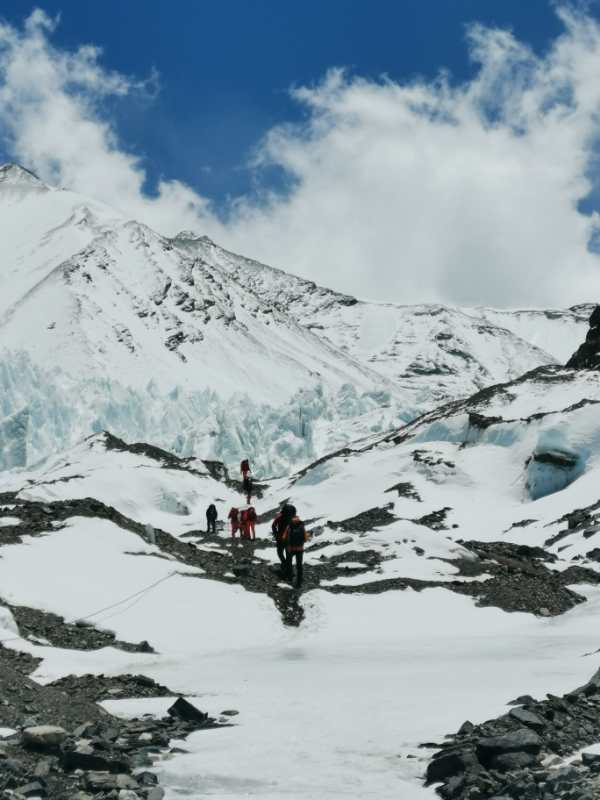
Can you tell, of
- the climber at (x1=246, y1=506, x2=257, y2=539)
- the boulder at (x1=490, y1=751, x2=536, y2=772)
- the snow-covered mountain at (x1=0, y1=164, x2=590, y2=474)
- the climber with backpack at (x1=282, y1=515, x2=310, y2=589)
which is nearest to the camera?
the boulder at (x1=490, y1=751, x2=536, y2=772)

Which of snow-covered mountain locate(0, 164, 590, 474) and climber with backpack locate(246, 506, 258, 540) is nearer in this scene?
climber with backpack locate(246, 506, 258, 540)

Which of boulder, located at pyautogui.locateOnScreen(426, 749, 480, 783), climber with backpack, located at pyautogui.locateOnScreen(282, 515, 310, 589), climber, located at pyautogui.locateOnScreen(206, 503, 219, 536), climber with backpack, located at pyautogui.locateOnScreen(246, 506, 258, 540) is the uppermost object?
climber, located at pyautogui.locateOnScreen(206, 503, 219, 536)

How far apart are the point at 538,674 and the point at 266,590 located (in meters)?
10.6

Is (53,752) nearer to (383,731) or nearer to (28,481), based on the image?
(383,731)

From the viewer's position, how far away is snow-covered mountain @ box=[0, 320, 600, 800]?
861 centimetres

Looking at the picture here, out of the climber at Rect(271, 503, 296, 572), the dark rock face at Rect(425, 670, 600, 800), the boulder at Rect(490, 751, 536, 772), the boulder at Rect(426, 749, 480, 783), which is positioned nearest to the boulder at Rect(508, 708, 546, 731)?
the dark rock face at Rect(425, 670, 600, 800)

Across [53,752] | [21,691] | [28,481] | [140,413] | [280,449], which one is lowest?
[53,752]

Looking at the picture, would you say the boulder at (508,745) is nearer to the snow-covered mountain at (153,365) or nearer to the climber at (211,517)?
the climber at (211,517)

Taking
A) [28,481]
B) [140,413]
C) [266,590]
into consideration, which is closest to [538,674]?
[266,590]

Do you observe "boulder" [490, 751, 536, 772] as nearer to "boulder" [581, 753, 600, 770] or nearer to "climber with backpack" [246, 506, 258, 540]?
"boulder" [581, 753, 600, 770]

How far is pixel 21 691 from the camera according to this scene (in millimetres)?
11836

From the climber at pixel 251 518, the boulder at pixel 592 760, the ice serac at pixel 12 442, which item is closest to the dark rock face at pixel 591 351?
the ice serac at pixel 12 442

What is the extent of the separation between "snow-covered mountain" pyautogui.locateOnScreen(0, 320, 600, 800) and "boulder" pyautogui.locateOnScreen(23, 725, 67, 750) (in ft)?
1.13

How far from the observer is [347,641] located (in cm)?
1877
